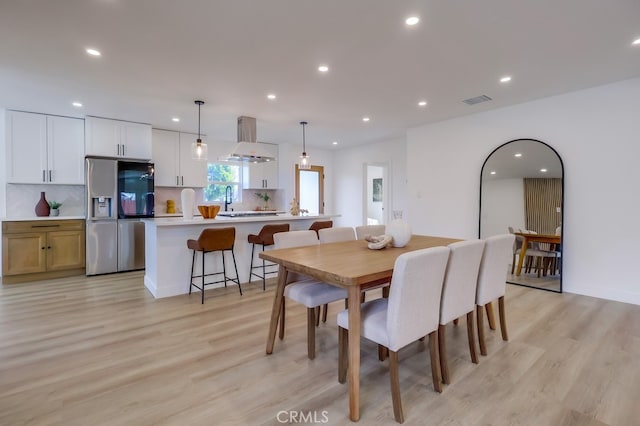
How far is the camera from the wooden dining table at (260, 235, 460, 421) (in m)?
1.66

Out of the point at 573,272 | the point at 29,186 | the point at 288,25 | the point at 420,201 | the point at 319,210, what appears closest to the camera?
the point at 288,25

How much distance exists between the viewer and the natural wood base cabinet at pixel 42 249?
429 cm

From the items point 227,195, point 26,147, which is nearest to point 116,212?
point 26,147

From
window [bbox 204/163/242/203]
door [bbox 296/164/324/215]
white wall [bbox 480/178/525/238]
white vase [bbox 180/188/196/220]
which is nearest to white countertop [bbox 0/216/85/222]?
white vase [bbox 180/188/196/220]

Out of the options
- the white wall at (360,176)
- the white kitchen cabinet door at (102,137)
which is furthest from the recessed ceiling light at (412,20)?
the white kitchen cabinet door at (102,137)

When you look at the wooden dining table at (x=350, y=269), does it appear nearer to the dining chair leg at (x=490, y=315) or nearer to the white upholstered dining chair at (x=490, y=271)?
the white upholstered dining chair at (x=490, y=271)

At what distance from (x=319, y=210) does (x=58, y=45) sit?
6079 millimetres

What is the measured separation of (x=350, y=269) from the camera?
1809 millimetres

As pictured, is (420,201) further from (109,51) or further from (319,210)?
(109,51)

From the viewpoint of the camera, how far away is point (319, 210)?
8.12m

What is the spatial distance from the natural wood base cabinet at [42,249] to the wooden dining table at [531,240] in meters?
6.51

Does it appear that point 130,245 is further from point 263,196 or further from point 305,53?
point 305,53

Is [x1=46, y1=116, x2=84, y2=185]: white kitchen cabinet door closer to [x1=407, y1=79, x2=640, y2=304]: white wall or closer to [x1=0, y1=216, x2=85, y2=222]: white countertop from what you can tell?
[x1=0, y1=216, x2=85, y2=222]: white countertop

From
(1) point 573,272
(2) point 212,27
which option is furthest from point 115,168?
(1) point 573,272
